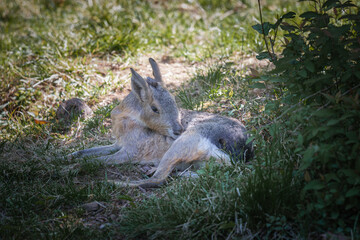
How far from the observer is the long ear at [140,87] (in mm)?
4348

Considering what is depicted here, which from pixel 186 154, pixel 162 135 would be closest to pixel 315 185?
pixel 186 154

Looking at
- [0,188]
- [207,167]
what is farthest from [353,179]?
[0,188]

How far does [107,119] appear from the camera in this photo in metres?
5.51

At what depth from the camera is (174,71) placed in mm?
6570

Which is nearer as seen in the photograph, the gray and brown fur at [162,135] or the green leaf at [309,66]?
the green leaf at [309,66]

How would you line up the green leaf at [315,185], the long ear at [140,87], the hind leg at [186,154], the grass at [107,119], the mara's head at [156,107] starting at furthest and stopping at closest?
1. the long ear at [140,87]
2. the mara's head at [156,107]
3. the hind leg at [186,154]
4. the grass at [107,119]
5. the green leaf at [315,185]

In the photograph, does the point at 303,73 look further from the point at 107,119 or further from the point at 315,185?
the point at 107,119

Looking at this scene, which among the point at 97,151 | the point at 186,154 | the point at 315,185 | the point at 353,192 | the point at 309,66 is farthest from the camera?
the point at 97,151

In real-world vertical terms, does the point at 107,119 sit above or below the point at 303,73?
below

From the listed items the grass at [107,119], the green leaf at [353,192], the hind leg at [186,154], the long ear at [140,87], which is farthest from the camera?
the long ear at [140,87]

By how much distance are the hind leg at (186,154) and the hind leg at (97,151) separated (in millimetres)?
963

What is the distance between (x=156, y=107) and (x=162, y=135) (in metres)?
0.37

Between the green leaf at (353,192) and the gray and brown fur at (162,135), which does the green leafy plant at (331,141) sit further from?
the gray and brown fur at (162,135)

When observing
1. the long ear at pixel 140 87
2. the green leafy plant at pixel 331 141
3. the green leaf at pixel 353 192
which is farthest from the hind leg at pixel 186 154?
the green leaf at pixel 353 192
